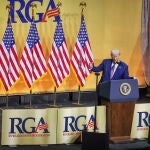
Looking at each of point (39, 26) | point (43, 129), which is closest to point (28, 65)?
point (39, 26)

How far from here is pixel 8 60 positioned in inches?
431

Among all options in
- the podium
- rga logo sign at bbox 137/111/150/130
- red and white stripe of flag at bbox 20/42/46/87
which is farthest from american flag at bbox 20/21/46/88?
rga logo sign at bbox 137/111/150/130

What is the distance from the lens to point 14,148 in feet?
25.0

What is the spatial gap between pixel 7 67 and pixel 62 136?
369 centimetres

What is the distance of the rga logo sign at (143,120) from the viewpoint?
8102mm

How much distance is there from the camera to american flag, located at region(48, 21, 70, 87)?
11438mm

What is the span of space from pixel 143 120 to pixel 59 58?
3975 millimetres

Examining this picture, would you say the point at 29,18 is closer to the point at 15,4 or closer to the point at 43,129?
the point at 15,4

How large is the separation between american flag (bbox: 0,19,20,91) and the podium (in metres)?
3.66

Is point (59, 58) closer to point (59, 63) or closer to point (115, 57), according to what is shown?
point (59, 63)

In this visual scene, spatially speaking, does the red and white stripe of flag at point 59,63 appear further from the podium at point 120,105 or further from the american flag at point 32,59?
the podium at point 120,105

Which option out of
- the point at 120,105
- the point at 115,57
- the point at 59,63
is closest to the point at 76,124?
the point at 120,105

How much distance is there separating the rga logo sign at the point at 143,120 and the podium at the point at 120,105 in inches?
11.1

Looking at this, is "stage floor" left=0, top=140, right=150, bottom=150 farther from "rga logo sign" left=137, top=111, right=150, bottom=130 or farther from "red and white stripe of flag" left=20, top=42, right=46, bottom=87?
"red and white stripe of flag" left=20, top=42, right=46, bottom=87
